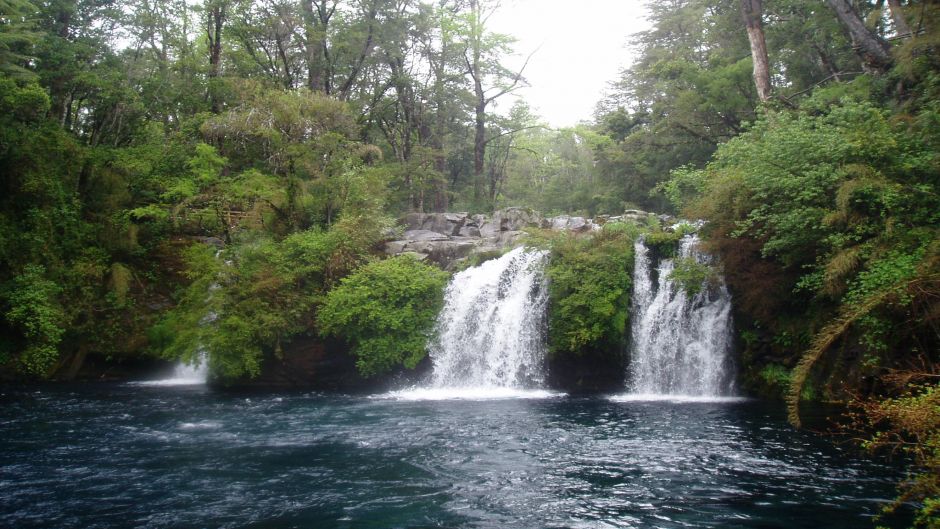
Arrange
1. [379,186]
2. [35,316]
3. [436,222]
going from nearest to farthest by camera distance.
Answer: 1. [35,316]
2. [379,186]
3. [436,222]

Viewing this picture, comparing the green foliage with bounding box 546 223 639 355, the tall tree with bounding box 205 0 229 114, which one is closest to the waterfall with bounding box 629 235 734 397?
the green foliage with bounding box 546 223 639 355

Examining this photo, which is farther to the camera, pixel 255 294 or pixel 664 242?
pixel 255 294

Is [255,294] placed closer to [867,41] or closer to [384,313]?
[384,313]

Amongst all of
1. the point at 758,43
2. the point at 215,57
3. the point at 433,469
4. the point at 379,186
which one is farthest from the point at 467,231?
the point at 433,469

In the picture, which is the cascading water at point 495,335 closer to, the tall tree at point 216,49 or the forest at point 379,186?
the forest at point 379,186

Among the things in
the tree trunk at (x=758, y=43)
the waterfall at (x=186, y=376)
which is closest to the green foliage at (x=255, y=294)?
the waterfall at (x=186, y=376)

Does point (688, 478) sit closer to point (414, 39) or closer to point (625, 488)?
point (625, 488)

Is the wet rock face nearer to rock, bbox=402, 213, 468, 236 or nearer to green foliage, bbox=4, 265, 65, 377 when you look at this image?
rock, bbox=402, 213, 468, 236

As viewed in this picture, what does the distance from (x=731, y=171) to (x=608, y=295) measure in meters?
4.15

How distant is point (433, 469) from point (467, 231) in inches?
647

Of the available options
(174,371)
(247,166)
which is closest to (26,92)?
(247,166)

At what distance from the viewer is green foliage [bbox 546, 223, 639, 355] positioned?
14688 mm

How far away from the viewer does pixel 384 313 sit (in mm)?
16188

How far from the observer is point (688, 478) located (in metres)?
7.71
